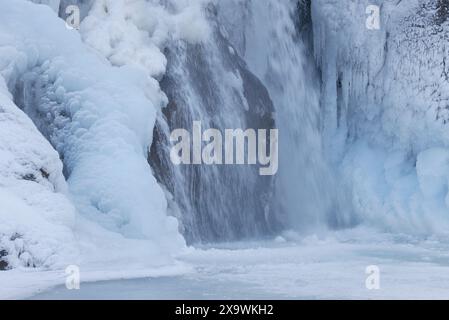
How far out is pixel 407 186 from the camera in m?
16.2

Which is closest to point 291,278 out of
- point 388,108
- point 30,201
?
point 30,201

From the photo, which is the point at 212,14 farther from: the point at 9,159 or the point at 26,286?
the point at 26,286

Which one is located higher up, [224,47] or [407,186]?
[224,47]

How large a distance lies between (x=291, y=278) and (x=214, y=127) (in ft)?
22.9

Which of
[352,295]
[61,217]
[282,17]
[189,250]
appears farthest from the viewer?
[282,17]

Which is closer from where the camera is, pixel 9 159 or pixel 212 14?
pixel 9 159

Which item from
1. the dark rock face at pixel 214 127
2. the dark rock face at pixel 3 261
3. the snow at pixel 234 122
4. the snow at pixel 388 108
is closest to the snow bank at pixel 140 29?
the snow at pixel 234 122

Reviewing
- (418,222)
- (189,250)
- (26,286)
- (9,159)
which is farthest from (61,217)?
(418,222)

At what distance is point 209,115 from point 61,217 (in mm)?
6206

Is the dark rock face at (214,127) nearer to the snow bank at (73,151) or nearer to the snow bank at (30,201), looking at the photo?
the snow bank at (73,151)

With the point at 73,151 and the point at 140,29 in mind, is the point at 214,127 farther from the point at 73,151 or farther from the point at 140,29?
the point at 73,151

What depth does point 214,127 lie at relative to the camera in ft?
47.1

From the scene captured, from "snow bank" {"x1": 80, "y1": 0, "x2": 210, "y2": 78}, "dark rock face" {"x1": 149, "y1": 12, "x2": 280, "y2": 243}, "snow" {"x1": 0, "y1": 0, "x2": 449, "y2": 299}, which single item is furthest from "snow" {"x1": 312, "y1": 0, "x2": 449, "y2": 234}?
"snow bank" {"x1": 80, "y1": 0, "x2": 210, "y2": 78}

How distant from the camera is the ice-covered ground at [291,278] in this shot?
646cm
